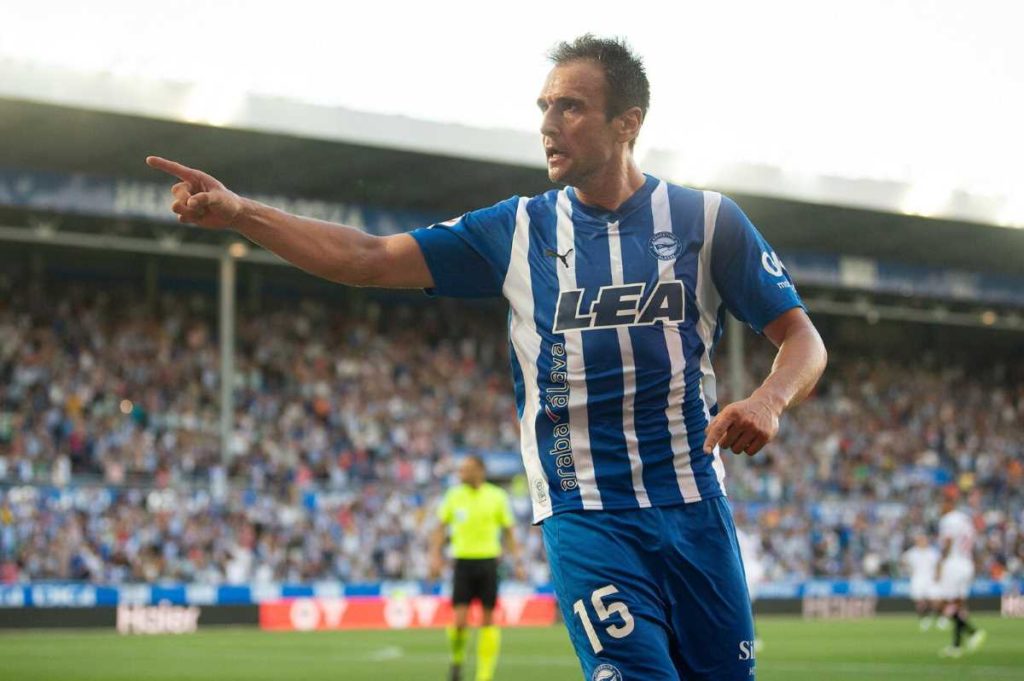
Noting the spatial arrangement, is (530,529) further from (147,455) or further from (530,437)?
(530,437)

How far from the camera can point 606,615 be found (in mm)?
4066

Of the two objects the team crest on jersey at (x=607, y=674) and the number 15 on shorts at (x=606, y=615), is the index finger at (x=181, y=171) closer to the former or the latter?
the number 15 on shorts at (x=606, y=615)

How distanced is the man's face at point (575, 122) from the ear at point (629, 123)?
6cm

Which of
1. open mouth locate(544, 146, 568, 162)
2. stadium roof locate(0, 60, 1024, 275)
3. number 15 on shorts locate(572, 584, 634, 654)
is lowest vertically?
number 15 on shorts locate(572, 584, 634, 654)

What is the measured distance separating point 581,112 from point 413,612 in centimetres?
2465

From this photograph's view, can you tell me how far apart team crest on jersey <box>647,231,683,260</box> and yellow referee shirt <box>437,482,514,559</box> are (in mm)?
10201

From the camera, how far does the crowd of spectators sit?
26906 mm

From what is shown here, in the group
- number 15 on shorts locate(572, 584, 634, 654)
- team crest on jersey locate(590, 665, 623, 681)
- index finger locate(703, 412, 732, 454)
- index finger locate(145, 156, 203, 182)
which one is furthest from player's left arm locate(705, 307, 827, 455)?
index finger locate(145, 156, 203, 182)

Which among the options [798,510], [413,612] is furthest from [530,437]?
[798,510]

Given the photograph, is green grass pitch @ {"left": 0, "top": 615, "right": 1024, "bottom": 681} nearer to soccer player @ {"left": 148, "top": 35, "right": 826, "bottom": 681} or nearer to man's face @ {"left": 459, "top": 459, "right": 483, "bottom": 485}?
man's face @ {"left": 459, "top": 459, "right": 483, "bottom": 485}

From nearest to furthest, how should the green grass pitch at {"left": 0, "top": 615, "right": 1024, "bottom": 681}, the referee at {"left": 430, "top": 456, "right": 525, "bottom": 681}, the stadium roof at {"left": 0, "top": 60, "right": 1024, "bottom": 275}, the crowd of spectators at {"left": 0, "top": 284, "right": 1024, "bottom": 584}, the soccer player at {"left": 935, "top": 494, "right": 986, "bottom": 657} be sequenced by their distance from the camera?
the referee at {"left": 430, "top": 456, "right": 525, "bottom": 681} < the green grass pitch at {"left": 0, "top": 615, "right": 1024, "bottom": 681} < the soccer player at {"left": 935, "top": 494, "right": 986, "bottom": 657} < the crowd of spectators at {"left": 0, "top": 284, "right": 1024, "bottom": 584} < the stadium roof at {"left": 0, "top": 60, "right": 1024, "bottom": 275}

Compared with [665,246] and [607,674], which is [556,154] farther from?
[607,674]

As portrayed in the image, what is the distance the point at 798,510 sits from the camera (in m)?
34.9

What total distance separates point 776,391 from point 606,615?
765mm
